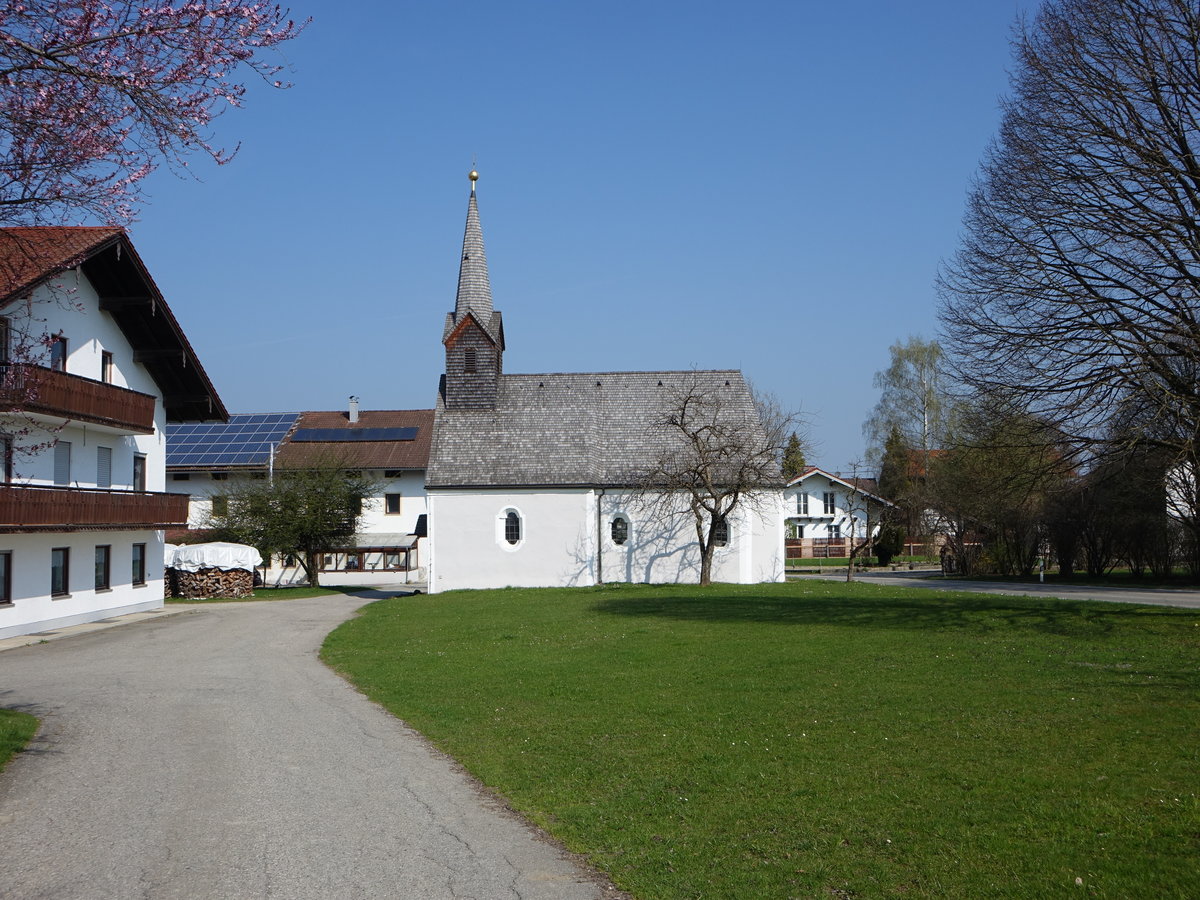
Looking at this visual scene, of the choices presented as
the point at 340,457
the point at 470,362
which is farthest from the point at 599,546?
the point at 340,457

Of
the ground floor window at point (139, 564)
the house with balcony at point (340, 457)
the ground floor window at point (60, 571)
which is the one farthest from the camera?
the house with balcony at point (340, 457)

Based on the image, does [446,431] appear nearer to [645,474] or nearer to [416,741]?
[645,474]

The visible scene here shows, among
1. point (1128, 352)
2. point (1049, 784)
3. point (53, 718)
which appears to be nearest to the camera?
point (1049, 784)

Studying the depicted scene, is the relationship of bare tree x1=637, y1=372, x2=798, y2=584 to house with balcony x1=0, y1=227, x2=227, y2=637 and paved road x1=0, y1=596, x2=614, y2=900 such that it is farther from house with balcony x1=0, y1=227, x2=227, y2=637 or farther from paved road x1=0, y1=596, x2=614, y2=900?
paved road x1=0, y1=596, x2=614, y2=900

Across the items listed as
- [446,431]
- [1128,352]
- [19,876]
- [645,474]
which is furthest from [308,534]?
[19,876]

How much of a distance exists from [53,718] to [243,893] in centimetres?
839

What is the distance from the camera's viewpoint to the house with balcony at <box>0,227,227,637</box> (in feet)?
81.2

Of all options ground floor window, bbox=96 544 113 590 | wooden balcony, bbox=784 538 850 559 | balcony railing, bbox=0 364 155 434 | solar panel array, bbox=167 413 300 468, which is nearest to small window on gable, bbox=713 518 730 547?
balcony railing, bbox=0 364 155 434

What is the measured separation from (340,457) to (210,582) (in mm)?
14616

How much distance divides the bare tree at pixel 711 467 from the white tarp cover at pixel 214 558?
15.4 meters

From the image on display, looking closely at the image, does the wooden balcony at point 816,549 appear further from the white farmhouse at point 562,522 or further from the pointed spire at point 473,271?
the pointed spire at point 473,271

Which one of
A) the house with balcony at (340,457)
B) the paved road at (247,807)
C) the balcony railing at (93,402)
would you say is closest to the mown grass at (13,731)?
the paved road at (247,807)

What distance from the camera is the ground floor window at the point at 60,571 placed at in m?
27.0

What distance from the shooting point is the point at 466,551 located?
38156 millimetres
